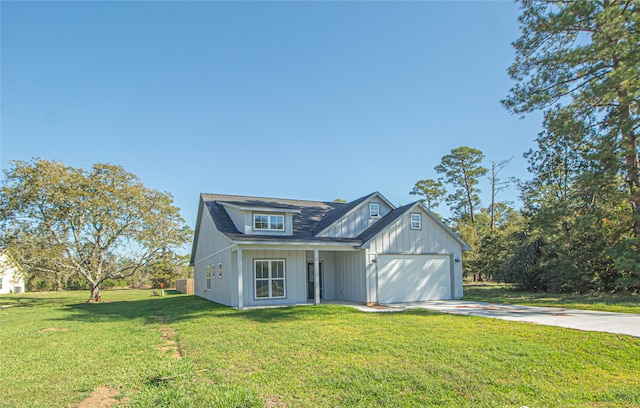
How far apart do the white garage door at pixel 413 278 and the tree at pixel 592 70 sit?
804 cm

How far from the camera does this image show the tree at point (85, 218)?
21.8m

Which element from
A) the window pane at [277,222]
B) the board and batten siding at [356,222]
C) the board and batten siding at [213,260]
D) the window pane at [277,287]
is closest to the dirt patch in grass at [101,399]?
the board and batten siding at [213,260]

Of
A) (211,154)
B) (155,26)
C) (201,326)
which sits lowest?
(201,326)

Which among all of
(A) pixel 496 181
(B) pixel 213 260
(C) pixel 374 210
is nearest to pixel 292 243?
(C) pixel 374 210

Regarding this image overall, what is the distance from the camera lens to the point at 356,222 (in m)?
18.6

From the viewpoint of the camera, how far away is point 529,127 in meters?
20.8

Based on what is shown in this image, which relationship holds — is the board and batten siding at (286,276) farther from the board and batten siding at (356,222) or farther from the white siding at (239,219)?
the board and batten siding at (356,222)

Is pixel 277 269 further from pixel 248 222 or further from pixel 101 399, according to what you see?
pixel 101 399

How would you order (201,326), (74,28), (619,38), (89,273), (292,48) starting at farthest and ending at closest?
(89,273) → (292,48) → (619,38) → (74,28) → (201,326)

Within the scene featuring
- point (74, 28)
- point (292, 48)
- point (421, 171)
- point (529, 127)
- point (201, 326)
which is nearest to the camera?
point (201, 326)

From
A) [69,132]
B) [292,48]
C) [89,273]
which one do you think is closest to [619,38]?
[292,48]

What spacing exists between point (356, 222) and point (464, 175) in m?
26.6

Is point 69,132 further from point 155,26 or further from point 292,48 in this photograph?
point 292,48

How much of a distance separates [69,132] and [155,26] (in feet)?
24.3
